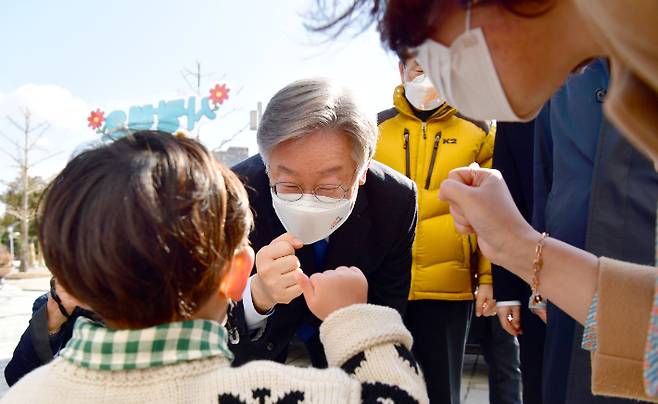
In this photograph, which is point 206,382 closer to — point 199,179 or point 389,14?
point 199,179

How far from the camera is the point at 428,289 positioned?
7.92ft

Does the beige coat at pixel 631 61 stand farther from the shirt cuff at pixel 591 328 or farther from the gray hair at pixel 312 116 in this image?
the gray hair at pixel 312 116

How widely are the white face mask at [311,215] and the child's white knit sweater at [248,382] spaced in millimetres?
783

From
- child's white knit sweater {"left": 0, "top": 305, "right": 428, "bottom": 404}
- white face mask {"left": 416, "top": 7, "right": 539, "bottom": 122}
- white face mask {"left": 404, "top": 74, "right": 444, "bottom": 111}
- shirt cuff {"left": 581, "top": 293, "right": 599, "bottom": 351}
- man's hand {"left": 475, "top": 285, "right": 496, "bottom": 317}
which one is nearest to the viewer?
white face mask {"left": 416, "top": 7, "right": 539, "bottom": 122}

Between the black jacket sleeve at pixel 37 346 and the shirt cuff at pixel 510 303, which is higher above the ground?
the black jacket sleeve at pixel 37 346

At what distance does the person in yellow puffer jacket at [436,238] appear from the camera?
2.33 metres

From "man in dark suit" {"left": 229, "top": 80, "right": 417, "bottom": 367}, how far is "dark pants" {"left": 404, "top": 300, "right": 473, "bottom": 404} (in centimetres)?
30

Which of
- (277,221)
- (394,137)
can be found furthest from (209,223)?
(394,137)

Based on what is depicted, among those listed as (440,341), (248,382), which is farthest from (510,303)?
(248,382)

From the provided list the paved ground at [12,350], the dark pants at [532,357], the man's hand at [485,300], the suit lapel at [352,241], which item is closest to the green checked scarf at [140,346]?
the suit lapel at [352,241]

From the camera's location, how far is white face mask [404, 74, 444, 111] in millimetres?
2645

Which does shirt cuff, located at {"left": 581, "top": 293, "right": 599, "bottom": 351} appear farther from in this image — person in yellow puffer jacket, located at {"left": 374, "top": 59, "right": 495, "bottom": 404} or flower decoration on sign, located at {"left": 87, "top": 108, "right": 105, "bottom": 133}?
flower decoration on sign, located at {"left": 87, "top": 108, "right": 105, "bottom": 133}

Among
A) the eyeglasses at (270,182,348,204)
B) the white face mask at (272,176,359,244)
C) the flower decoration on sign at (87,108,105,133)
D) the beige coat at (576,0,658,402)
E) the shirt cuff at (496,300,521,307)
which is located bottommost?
the shirt cuff at (496,300,521,307)

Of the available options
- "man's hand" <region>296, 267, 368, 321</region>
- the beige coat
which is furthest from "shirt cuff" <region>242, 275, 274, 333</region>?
the beige coat
